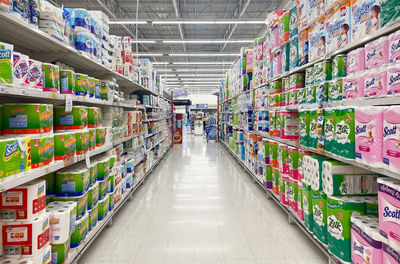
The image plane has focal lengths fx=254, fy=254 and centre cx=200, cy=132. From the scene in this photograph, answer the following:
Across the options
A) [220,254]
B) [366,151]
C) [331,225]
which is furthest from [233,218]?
[366,151]

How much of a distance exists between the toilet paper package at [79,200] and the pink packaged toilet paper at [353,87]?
2351 millimetres

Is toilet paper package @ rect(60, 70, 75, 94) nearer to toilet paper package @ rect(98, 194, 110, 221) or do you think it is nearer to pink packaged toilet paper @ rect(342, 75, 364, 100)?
toilet paper package @ rect(98, 194, 110, 221)

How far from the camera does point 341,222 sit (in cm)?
189

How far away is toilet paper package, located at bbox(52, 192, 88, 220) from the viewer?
85.0 inches

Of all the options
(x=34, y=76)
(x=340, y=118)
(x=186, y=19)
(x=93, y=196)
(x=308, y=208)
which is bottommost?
(x=308, y=208)

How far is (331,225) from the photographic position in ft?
6.61

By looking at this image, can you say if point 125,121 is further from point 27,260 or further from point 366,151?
point 366,151

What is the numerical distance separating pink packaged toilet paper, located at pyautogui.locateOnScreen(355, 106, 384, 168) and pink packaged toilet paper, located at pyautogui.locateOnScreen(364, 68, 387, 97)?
0.39 ft

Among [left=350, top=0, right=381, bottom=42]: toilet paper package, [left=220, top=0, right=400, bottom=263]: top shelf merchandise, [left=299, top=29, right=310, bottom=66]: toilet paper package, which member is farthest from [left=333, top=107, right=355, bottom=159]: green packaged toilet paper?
[left=299, top=29, right=310, bottom=66]: toilet paper package

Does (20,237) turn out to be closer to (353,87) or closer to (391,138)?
(391,138)

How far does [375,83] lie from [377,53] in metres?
0.20

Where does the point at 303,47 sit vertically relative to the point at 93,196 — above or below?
above

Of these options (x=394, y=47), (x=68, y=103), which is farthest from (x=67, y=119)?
(x=394, y=47)

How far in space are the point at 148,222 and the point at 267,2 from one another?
9.54m
